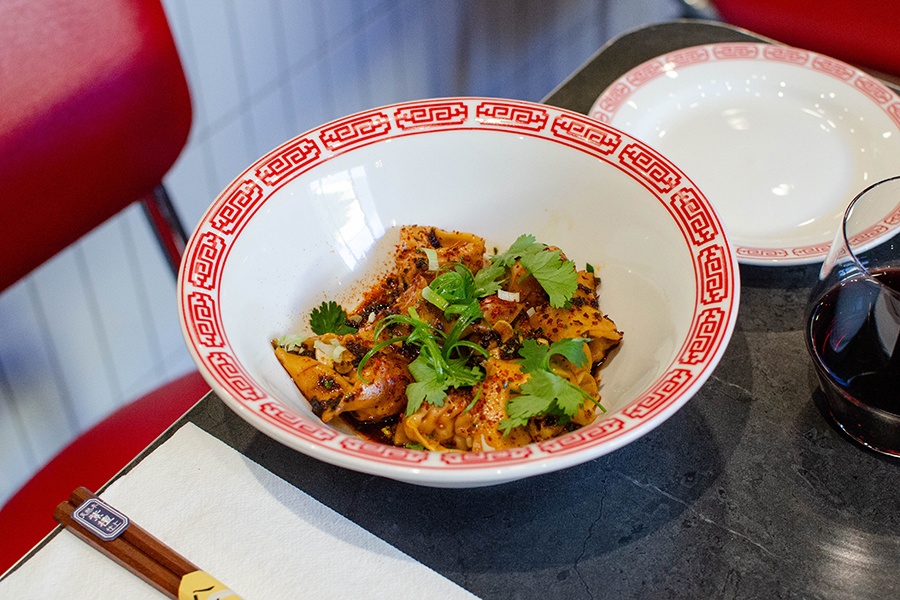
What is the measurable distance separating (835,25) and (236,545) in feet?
6.34

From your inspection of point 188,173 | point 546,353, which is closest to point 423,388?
point 546,353

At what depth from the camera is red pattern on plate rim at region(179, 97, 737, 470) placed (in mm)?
854

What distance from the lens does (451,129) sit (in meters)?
1.23

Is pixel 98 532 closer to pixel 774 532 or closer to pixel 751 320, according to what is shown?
pixel 774 532

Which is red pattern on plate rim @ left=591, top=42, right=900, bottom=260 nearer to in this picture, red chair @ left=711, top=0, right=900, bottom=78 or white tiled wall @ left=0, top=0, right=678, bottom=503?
red chair @ left=711, top=0, right=900, bottom=78

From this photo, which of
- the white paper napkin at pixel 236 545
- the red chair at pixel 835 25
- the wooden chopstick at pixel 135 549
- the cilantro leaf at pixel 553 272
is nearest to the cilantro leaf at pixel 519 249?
the cilantro leaf at pixel 553 272

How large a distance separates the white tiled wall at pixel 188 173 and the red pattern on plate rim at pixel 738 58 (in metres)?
1.16

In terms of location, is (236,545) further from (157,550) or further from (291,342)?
(291,342)

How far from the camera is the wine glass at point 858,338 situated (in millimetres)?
973

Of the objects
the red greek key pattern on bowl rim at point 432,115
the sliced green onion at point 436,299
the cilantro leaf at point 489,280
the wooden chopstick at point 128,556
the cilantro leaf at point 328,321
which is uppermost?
the red greek key pattern on bowl rim at point 432,115

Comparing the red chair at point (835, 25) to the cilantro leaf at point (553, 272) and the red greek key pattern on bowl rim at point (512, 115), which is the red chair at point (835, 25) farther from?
the cilantro leaf at point (553, 272)

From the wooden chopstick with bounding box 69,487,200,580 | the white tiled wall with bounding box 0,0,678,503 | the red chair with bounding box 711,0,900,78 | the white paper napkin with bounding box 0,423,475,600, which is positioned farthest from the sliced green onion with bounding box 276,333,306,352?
the red chair with bounding box 711,0,900,78

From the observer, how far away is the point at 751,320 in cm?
122

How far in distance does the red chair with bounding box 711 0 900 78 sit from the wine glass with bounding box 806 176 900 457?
127 cm
